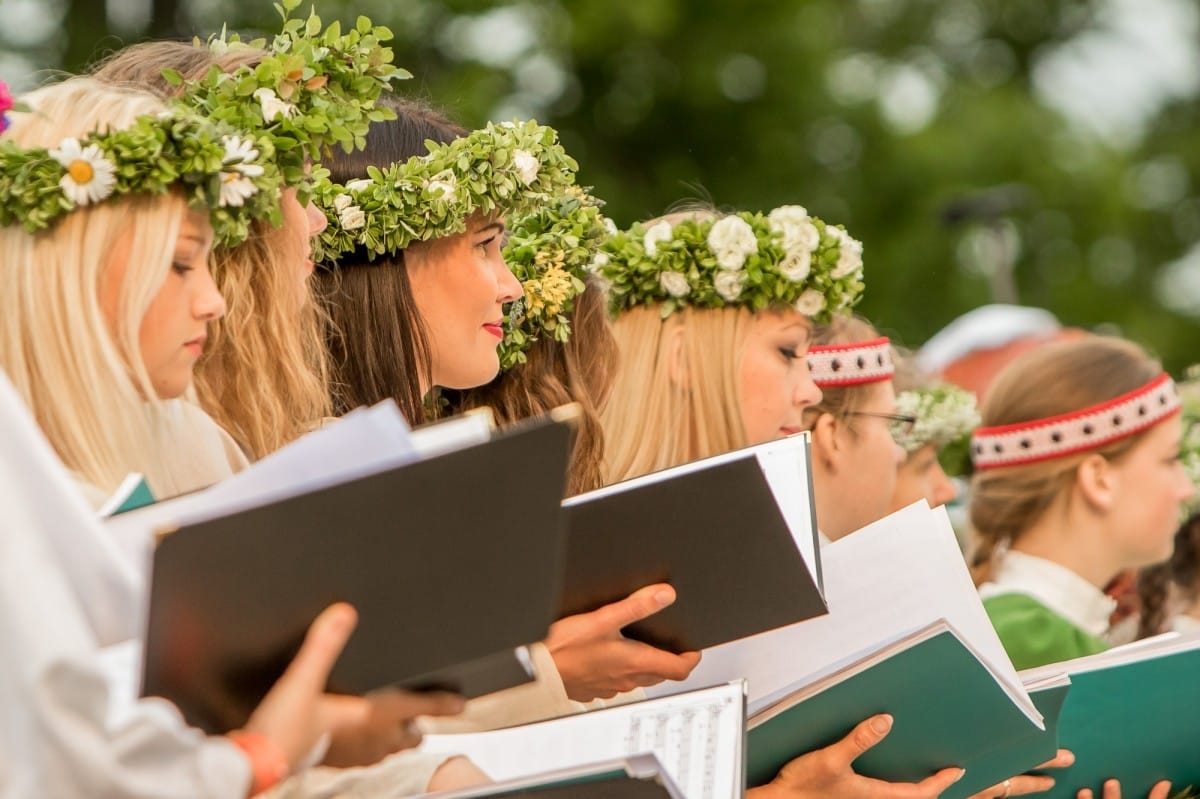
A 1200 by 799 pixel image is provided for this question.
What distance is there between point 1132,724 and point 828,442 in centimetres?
138

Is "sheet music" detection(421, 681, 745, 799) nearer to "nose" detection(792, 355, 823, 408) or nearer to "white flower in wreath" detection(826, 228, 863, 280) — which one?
"nose" detection(792, 355, 823, 408)

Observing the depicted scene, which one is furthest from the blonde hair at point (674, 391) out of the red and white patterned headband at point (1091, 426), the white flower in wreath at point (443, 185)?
the red and white patterned headband at point (1091, 426)

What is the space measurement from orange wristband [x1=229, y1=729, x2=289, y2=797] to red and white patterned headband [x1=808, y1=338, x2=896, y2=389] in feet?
10.3

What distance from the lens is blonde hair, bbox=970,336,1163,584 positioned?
195 inches

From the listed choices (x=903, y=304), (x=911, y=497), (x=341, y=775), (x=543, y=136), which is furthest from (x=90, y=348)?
(x=903, y=304)

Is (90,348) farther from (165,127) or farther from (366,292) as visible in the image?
(366,292)

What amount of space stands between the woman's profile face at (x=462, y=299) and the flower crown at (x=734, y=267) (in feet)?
2.82

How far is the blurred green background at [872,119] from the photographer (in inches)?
524

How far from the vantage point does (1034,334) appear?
10234 mm

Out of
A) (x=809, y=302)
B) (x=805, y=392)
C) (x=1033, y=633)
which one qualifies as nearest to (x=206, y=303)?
(x=805, y=392)

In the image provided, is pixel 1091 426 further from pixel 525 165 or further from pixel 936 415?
pixel 525 165

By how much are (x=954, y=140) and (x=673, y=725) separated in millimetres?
14708

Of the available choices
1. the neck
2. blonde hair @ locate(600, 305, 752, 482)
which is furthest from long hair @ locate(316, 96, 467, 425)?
the neck

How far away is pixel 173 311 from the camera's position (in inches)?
93.4
